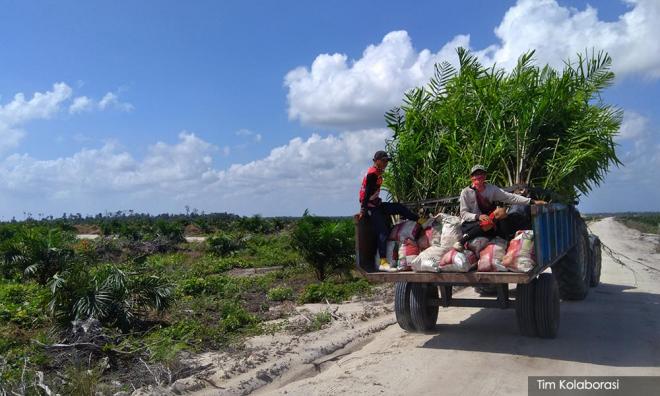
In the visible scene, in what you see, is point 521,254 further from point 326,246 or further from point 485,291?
point 326,246

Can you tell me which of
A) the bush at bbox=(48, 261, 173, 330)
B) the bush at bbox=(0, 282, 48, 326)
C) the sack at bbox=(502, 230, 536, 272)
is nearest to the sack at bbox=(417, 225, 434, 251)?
the sack at bbox=(502, 230, 536, 272)

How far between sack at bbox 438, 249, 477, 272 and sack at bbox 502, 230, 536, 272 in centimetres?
34

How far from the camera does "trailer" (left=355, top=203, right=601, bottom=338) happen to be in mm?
5789

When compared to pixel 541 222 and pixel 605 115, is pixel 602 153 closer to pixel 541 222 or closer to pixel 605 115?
pixel 605 115

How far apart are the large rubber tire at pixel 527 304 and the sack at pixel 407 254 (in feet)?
3.94

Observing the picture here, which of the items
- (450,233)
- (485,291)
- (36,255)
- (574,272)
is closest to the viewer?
(450,233)

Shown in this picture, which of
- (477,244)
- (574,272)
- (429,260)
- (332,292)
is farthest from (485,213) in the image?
(332,292)

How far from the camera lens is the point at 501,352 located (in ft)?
19.9

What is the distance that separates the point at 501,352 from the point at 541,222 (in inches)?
57.2

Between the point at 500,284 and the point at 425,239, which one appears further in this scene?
the point at 425,239

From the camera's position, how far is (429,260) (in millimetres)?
6047

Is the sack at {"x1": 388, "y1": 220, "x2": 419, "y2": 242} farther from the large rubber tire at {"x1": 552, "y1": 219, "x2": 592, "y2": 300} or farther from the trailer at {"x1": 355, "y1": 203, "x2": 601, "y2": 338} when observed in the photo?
the large rubber tire at {"x1": 552, "y1": 219, "x2": 592, "y2": 300}

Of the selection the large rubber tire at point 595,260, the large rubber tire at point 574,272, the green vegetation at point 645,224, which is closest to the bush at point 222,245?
the large rubber tire at point 595,260

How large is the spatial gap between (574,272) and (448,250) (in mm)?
3596
